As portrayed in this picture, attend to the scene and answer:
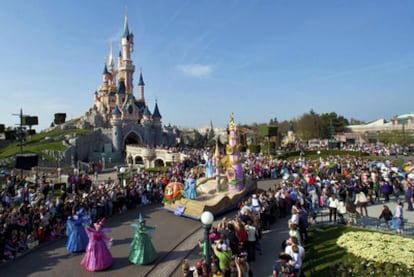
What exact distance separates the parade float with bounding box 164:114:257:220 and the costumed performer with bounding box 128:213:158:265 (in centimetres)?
410

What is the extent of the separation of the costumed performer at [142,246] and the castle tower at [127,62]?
170 ft

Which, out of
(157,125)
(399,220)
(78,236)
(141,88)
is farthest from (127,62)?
(399,220)

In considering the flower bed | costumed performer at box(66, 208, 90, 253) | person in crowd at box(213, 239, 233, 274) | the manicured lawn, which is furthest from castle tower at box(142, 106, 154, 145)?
person in crowd at box(213, 239, 233, 274)

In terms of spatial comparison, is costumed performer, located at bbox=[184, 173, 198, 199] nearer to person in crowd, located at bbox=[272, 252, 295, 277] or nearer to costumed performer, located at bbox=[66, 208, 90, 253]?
costumed performer, located at bbox=[66, 208, 90, 253]

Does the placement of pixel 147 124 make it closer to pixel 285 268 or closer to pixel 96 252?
pixel 96 252

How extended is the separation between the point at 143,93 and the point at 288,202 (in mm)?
50158

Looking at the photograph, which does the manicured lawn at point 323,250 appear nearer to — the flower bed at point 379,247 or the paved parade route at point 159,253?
the flower bed at point 379,247

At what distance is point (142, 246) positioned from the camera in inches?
305

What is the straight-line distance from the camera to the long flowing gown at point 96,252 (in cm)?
735

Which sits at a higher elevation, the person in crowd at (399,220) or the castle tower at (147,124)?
the castle tower at (147,124)

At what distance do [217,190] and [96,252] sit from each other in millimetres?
8201

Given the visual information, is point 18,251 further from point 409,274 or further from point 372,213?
point 372,213

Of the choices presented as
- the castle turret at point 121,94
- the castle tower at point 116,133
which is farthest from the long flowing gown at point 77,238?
the castle turret at point 121,94

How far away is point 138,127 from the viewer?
152ft
